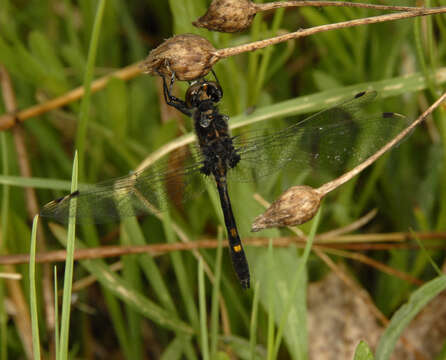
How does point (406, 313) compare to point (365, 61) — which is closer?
point (406, 313)

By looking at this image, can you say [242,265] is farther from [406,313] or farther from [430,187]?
[430,187]

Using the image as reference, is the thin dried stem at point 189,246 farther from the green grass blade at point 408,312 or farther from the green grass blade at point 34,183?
the green grass blade at point 408,312

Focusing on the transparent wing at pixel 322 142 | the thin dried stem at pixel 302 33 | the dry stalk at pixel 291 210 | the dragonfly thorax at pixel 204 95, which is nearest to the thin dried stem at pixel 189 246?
the transparent wing at pixel 322 142

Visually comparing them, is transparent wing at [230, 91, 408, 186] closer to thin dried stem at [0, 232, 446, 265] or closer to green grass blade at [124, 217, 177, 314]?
thin dried stem at [0, 232, 446, 265]

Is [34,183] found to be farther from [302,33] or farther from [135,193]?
[302,33]

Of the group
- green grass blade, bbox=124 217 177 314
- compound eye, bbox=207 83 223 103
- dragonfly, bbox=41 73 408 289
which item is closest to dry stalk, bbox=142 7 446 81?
dragonfly, bbox=41 73 408 289

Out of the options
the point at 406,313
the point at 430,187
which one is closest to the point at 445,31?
the point at 430,187
